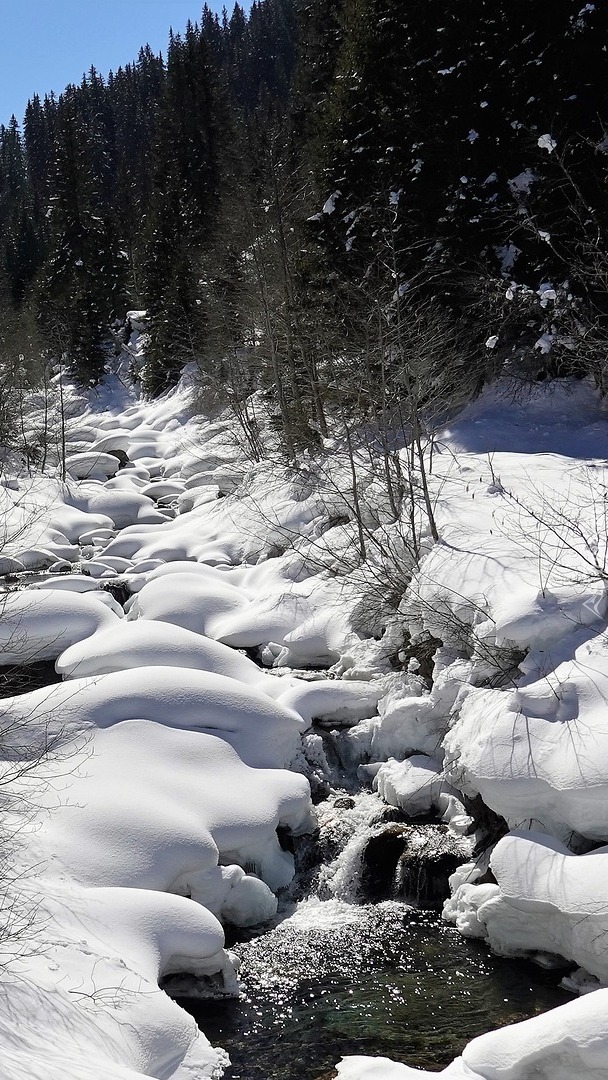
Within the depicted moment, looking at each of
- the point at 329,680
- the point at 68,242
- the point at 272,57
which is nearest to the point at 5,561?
the point at 329,680

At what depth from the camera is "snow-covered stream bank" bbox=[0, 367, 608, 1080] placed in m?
7.43

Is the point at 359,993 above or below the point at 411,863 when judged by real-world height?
below

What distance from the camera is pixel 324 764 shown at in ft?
40.1

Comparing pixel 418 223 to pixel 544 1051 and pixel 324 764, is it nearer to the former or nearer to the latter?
pixel 324 764

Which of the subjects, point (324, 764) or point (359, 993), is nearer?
point (359, 993)

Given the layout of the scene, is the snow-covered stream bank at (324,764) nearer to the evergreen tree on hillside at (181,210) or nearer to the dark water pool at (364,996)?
the dark water pool at (364,996)

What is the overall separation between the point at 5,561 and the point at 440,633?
12.0m

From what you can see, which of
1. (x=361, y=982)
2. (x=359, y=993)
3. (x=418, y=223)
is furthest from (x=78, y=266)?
(x=359, y=993)

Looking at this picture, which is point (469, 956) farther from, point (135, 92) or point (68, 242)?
point (135, 92)

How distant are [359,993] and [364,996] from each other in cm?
6

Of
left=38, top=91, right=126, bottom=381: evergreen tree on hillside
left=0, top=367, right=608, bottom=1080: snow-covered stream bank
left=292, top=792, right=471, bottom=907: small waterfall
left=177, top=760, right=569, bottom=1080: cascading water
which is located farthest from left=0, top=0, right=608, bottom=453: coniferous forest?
left=38, top=91, right=126, bottom=381: evergreen tree on hillside

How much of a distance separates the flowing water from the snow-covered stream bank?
1.8 inches

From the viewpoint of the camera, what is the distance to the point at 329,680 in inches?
533

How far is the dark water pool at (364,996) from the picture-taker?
7.63 meters
